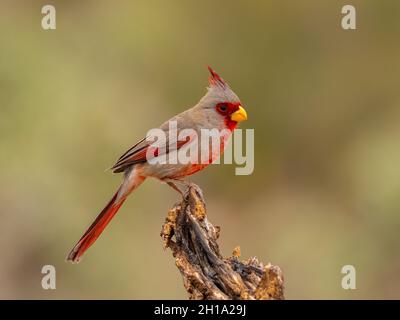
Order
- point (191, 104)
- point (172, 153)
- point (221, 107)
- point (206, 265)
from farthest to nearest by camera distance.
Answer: point (191, 104), point (221, 107), point (172, 153), point (206, 265)

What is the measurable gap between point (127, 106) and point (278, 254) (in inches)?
77.5

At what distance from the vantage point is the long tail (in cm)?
452

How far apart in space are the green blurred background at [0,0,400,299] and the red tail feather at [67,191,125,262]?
1.74 m

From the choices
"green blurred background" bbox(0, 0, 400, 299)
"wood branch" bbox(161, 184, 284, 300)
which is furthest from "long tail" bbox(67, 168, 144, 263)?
"green blurred background" bbox(0, 0, 400, 299)

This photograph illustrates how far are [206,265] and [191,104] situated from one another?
3925mm

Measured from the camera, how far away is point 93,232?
4.53 meters

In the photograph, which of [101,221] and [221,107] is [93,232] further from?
[221,107]

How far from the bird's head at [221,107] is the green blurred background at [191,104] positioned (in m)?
1.96

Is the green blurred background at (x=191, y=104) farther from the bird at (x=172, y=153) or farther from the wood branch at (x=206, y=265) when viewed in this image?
the wood branch at (x=206, y=265)

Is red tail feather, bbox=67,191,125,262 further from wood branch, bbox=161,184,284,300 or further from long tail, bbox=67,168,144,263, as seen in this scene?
wood branch, bbox=161,184,284,300

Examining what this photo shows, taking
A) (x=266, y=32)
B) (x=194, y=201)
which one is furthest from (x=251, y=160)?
(x=194, y=201)

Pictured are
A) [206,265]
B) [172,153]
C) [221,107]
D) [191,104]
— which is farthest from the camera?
[191,104]

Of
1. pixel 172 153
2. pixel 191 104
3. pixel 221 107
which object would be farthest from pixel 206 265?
pixel 191 104
